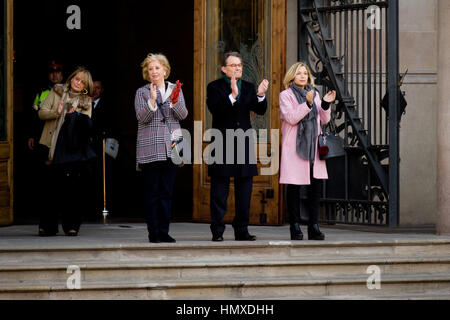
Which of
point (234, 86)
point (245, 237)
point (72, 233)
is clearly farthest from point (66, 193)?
point (234, 86)

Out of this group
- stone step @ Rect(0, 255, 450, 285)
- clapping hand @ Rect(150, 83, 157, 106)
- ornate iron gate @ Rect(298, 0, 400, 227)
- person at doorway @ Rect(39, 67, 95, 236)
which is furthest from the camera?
ornate iron gate @ Rect(298, 0, 400, 227)

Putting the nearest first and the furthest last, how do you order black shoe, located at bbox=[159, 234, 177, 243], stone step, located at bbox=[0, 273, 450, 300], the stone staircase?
stone step, located at bbox=[0, 273, 450, 300], the stone staircase, black shoe, located at bbox=[159, 234, 177, 243]

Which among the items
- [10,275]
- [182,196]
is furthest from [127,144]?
[10,275]

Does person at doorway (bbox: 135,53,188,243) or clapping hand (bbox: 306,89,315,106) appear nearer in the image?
person at doorway (bbox: 135,53,188,243)

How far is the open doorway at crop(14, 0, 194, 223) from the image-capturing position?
1650 centimetres

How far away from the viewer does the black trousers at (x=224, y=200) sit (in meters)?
9.03

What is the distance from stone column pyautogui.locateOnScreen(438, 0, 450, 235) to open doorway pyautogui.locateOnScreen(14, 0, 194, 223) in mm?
6746

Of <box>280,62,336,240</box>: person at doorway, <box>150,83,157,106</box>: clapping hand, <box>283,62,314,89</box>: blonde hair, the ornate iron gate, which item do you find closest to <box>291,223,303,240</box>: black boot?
<box>280,62,336,240</box>: person at doorway

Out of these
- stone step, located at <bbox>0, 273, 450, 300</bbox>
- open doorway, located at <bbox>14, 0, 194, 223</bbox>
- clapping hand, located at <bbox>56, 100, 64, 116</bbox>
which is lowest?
stone step, located at <bbox>0, 273, 450, 300</bbox>

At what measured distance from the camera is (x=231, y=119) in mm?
8992

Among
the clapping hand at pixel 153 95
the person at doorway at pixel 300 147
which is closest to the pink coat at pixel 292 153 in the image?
the person at doorway at pixel 300 147

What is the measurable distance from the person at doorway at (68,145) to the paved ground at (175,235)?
0.23 metres

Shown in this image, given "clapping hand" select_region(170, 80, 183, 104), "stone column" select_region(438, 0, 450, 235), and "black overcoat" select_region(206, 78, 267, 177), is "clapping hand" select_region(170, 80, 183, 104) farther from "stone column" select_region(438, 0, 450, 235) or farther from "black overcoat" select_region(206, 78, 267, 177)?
"stone column" select_region(438, 0, 450, 235)

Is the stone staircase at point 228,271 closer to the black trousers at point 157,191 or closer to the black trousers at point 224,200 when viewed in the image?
the black trousers at point 224,200
